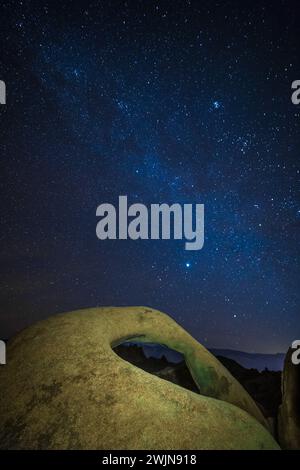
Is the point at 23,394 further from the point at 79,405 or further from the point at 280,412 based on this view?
the point at 280,412

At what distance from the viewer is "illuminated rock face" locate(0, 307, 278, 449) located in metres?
3.11

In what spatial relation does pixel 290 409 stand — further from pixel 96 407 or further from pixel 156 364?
pixel 156 364

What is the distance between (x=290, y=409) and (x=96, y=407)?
406 cm

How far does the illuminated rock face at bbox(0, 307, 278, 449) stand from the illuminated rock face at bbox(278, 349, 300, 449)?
2.13 metres

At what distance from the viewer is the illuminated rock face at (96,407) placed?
311cm

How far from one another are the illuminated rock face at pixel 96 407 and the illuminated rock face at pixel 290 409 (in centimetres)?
213

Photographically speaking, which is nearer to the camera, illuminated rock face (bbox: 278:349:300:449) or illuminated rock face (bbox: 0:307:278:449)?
illuminated rock face (bbox: 0:307:278:449)

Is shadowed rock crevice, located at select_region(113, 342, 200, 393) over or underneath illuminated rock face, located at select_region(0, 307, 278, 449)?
underneath

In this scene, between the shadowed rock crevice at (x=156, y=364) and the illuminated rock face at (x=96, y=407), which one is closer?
the illuminated rock face at (x=96, y=407)

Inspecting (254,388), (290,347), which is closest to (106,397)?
(290,347)

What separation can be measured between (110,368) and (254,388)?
10.2m

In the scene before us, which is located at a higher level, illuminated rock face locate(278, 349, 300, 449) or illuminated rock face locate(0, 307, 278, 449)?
illuminated rock face locate(0, 307, 278, 449)

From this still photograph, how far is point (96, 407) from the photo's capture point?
3.36 m
